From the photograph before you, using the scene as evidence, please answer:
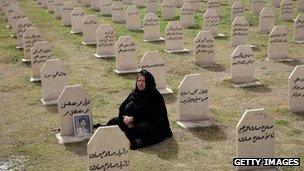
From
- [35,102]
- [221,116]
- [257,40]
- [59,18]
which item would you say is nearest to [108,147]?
[221,116]

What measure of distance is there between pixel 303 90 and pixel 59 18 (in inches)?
494

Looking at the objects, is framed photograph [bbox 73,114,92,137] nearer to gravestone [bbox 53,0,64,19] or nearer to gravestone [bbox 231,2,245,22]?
gravestone [bbox 231,2,245,22]

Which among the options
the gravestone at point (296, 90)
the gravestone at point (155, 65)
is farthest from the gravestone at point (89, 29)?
the gravestone at point (296, 90)

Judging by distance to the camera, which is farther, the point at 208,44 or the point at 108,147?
the point at 208,44


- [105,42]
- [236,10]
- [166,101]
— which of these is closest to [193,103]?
[166,101]

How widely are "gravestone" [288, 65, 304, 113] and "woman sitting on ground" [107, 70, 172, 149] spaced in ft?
8.21

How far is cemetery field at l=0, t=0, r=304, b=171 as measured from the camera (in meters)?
7.55

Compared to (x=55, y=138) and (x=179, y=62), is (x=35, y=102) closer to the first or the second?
(x=55, y=138)

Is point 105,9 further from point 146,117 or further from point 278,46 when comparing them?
point 146,117

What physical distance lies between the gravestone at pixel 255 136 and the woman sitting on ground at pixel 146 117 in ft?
5.21

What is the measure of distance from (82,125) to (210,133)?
2113mm

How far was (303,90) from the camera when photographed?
923 centimetres

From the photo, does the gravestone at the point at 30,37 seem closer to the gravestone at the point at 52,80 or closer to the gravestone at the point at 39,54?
the gravestone at the point at 39,54

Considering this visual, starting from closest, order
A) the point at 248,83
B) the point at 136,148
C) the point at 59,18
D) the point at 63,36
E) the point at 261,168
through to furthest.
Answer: the point at 261,168, the point at 136,148, the point at 248,83, the point at 63,36, the point at 59,18
